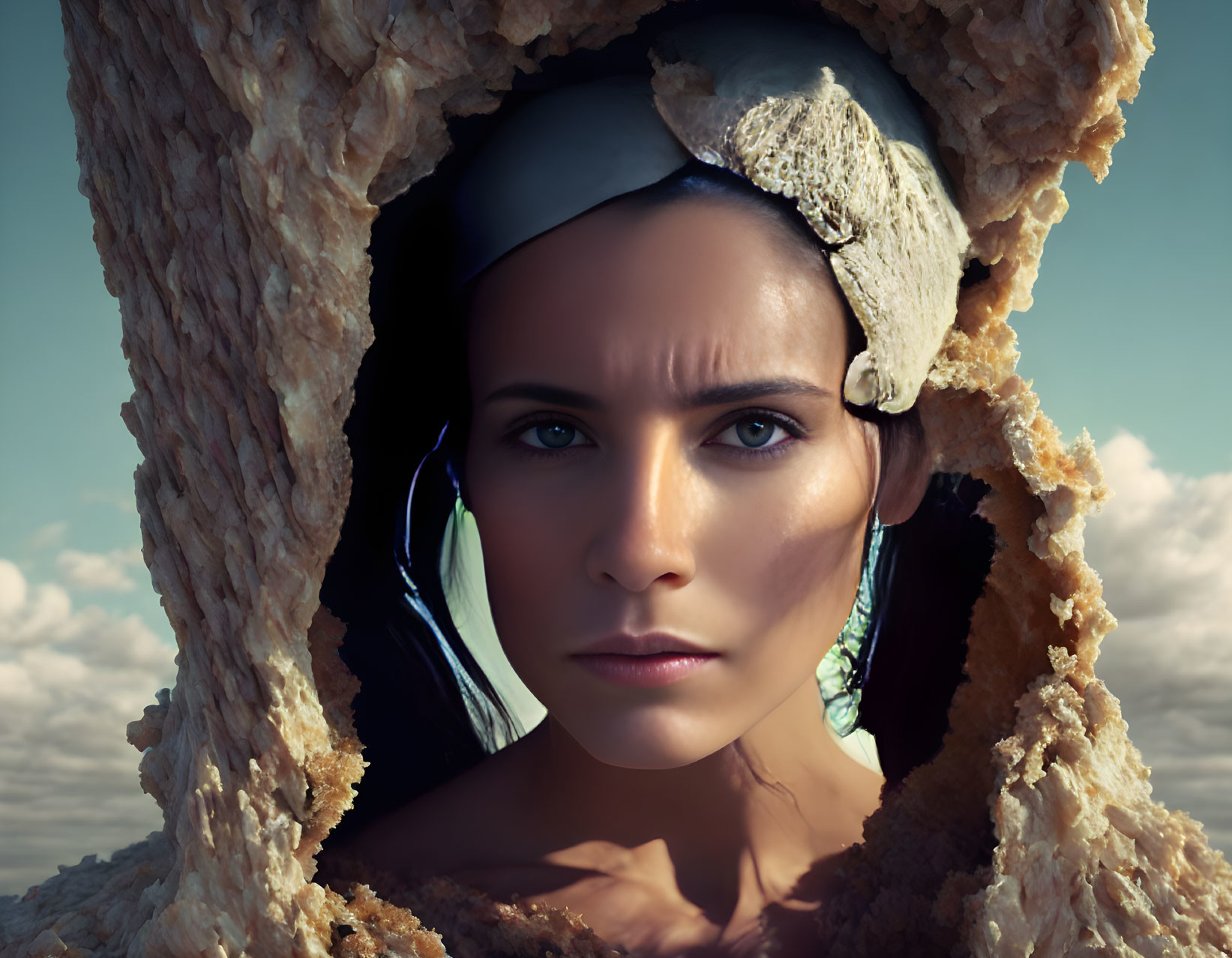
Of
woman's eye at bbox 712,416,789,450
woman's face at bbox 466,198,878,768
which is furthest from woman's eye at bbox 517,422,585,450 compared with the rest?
woman's eye at bbox 712,416,789,450

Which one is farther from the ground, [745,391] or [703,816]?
[745,391]

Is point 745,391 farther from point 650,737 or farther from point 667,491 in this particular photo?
point 650,737

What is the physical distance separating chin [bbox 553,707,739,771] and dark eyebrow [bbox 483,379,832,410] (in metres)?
0.44

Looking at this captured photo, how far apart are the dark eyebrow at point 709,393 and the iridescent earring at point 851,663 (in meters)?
0.68

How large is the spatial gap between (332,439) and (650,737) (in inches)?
23.8

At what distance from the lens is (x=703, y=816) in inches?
71.4

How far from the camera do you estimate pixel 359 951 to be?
1.46 m

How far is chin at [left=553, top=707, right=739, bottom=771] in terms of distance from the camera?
4.95 ft

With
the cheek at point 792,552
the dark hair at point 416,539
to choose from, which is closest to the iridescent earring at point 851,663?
the dark hair at point 416,539

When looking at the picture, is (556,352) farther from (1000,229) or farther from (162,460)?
(1000,229)

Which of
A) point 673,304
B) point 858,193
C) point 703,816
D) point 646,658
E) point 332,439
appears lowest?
point 703,816

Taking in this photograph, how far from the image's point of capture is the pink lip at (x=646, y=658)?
1469 mm

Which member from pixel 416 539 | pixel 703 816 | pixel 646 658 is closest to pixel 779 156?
pixel 646 658

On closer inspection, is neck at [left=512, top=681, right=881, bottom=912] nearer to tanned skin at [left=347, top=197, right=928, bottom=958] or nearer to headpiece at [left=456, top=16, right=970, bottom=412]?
tanned skin at [left=347, top=197, right=928, bottom=958]
